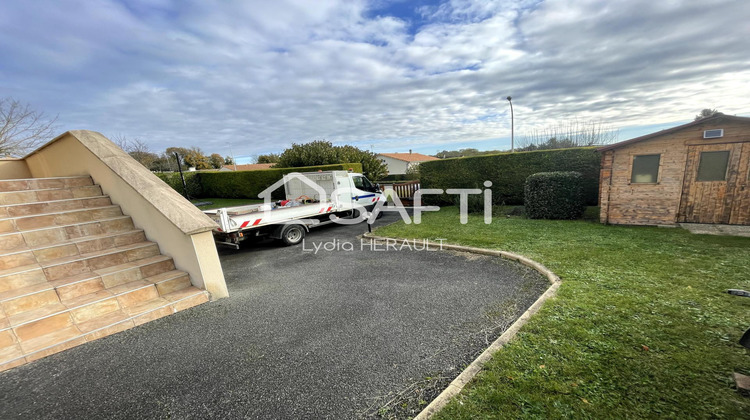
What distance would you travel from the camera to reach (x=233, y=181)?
19.1 meters

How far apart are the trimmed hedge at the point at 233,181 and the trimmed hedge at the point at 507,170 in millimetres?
5532

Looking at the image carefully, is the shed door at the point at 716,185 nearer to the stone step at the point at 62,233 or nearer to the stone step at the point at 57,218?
the stone step at the point at 62,233

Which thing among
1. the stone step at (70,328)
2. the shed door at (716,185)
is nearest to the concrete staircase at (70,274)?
the stone step at (70,328)

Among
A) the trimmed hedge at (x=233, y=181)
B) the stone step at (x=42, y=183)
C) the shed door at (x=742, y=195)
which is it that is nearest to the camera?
the stone step at (x=42, y=183)

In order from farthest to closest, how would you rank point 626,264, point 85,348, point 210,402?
point 626,264 < point 85,348 < point 210,402

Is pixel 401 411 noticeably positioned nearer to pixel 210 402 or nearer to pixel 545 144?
pixel 210 402

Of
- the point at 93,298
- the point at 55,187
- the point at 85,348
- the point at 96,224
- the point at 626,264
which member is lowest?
the point at 626,264

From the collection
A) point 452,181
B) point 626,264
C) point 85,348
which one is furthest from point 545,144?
point 85,348

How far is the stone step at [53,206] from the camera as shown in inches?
165

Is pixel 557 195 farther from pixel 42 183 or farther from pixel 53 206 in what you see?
pixel 42 183

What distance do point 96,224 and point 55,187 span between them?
1.62 metres

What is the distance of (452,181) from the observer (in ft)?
39.5

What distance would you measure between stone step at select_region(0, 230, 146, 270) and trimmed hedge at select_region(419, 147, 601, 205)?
9991 mm

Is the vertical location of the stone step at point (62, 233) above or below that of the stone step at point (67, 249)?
above
